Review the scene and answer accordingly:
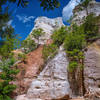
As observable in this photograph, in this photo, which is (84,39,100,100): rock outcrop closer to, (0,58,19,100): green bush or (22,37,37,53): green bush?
(0,58,19,100): green bush

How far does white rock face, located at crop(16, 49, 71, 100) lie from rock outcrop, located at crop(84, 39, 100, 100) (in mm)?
1411

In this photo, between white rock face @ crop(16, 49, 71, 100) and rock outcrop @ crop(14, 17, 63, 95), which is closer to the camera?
white rock face @ crop(16, 49, 71, 100)

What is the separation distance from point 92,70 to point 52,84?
10.1 ft

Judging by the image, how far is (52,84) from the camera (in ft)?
22.9

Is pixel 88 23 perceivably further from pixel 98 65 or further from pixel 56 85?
pixel 56 85

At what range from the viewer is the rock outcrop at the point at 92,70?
6355 millimetres

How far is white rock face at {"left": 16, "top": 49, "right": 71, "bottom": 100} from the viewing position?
6.56 metres

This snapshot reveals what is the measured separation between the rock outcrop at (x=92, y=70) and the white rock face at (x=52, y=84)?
1.41m

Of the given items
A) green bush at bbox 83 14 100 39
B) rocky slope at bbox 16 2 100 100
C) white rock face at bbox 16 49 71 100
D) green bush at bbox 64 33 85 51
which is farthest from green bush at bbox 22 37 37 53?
green bush at bbox 83 14 100 39

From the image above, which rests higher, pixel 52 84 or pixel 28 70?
Answer: pixel 28 70

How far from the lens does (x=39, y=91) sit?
6.88 m

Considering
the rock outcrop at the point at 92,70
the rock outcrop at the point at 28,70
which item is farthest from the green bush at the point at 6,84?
the rock outcrop at the point at 92,70

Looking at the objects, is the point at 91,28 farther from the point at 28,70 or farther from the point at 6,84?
the point at 6,84

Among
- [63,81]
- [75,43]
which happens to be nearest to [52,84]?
[63,81]
